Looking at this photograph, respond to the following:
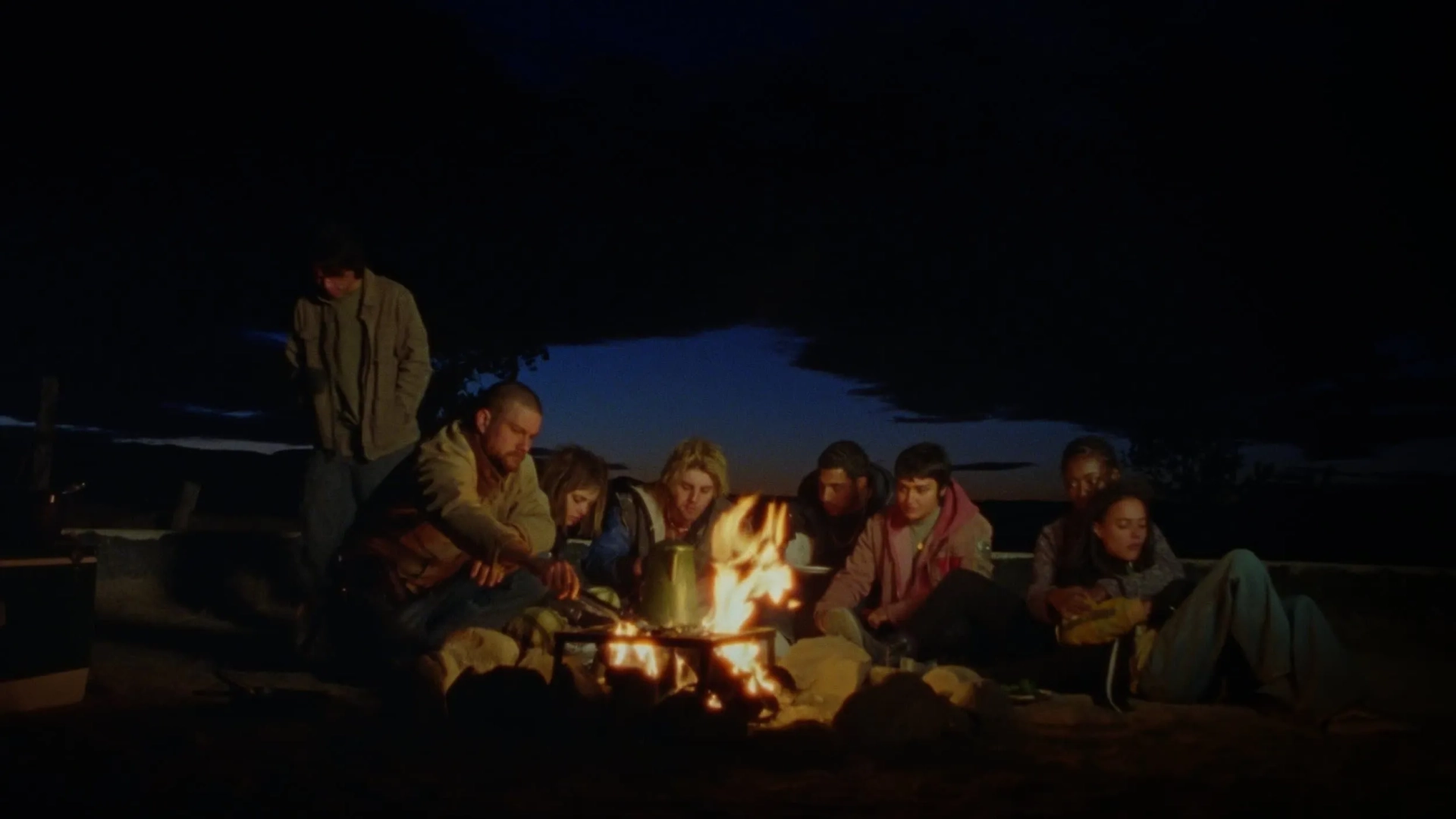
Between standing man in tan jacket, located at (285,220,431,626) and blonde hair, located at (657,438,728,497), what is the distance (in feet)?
4.59

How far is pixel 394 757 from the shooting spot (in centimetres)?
468

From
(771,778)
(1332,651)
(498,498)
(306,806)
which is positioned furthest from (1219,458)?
(306,806)

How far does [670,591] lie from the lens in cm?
550

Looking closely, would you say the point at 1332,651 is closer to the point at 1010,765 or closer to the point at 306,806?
the point at 1010,765

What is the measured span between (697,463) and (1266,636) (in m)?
2.69

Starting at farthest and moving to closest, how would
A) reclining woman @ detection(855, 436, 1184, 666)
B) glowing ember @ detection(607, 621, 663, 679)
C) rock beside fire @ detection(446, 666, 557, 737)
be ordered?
reclining woman @ detection(855, 436, 1184, 666) → glowing ember @ detection(607, 621, 663, 679) → rock beside fire @ detection(446, 666, 557, 737)

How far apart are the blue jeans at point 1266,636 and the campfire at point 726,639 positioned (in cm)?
173

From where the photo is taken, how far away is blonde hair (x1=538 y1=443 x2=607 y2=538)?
23.9 feet

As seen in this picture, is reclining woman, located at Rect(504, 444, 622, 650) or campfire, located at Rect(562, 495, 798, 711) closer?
campfire, located at Rect(562, 495, 798, 711)

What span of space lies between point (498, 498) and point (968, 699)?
2.46m

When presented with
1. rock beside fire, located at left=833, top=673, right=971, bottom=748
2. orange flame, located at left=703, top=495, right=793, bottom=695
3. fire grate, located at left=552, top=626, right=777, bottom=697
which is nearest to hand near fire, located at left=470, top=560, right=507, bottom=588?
fire grate, located at left=552, top=626, right=777, bottom=697

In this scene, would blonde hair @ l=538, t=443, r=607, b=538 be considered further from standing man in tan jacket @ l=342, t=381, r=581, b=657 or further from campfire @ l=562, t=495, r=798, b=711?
campfire @ l=562, t=495, r=798, b=711

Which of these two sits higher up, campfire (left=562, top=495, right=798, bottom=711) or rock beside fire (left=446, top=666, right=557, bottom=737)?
campfire (left=562, top=495, right=798, bottom=711)

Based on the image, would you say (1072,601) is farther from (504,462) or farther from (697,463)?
(504,462)
